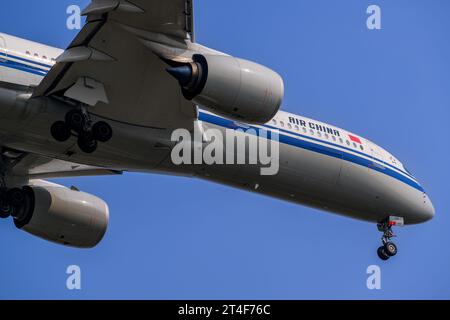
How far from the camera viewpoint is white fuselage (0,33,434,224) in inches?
724

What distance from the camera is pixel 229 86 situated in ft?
56.7

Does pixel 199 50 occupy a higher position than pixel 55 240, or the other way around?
pixel 199 50

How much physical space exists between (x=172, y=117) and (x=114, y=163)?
1.74 m

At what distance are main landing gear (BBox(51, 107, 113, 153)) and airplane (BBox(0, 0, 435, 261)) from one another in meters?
0.02

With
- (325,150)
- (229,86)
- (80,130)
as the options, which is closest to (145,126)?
(80,130)

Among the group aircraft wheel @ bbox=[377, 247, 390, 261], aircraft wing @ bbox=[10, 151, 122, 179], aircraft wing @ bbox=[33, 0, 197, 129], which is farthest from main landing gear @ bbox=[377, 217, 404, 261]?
aircraft wing @ bbox=[10, 151, 122, 179]

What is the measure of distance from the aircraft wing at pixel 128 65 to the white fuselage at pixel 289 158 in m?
0.42

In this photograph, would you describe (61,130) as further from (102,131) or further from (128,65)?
(128,65)

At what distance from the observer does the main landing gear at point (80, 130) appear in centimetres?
1844

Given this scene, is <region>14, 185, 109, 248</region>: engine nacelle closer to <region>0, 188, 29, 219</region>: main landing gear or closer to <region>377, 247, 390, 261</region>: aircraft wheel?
Result: <region>0, 188, 29, 219</region>: main landing gear

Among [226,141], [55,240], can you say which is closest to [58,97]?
[226,141]

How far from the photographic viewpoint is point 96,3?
651 inches

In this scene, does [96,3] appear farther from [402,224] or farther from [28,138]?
[402,224]

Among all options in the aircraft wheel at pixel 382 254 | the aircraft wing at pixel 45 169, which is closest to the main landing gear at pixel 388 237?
the aircraft wheel at pixel 382 254
